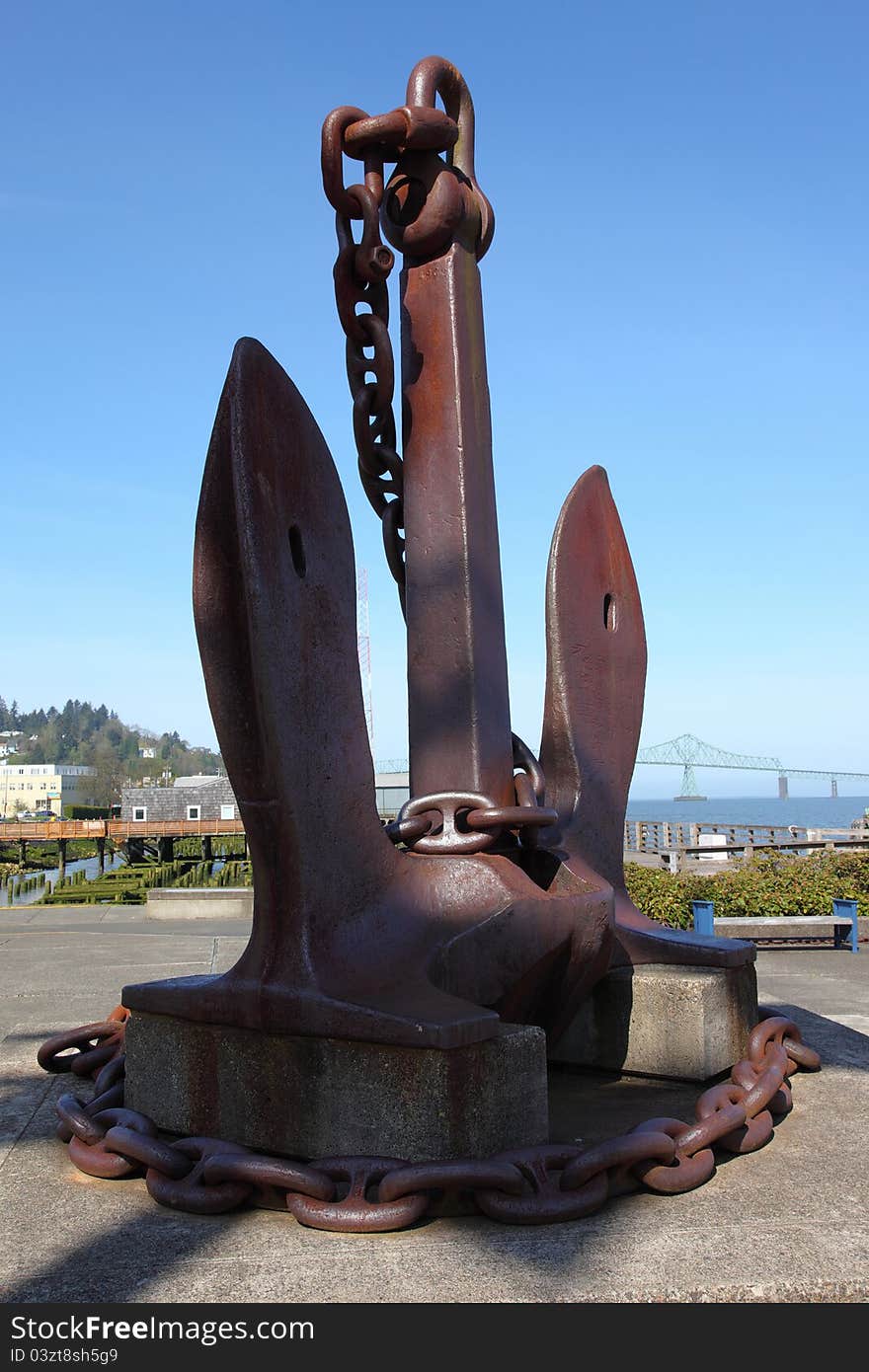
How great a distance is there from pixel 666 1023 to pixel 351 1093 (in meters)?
1.53

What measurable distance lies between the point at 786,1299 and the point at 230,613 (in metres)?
2.09

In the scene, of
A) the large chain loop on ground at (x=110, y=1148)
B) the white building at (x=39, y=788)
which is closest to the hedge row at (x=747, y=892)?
the large chain loop on ground at (x=110, y=1148)

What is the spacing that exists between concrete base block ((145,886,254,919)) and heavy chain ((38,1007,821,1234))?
8.90 m

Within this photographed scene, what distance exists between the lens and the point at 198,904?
12.0 meters

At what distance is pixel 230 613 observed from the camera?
124 inches

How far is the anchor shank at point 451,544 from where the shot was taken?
3.96 m

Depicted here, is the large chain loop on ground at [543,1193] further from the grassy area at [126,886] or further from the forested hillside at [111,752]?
the forested hillside at [111,752]

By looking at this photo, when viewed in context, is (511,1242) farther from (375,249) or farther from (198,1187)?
(375,249)

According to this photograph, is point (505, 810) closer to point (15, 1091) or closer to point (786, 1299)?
point (786, 1299)

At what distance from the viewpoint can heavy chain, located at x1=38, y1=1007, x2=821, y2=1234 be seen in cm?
257

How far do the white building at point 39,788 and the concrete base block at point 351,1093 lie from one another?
118 m

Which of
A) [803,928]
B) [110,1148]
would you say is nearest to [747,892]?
[803,928]

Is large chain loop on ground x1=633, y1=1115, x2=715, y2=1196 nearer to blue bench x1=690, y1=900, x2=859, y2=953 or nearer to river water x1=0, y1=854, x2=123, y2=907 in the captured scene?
blue bench x1=690, y1=900, x2=859, y2=953
